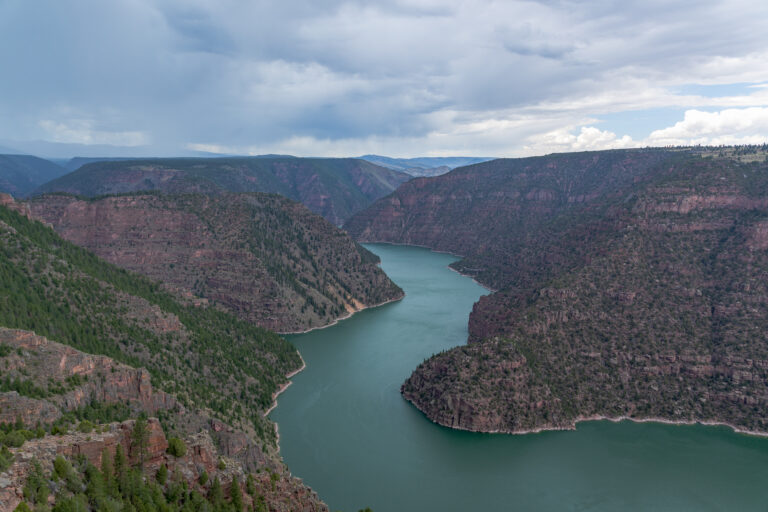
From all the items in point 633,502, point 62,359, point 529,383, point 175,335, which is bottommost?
point 633,502

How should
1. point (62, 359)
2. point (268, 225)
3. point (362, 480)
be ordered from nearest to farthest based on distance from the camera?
point (62, 359) → point (362, 480) → point (268, 225)

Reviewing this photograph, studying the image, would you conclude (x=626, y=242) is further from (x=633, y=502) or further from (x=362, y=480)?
(x=362, y=480)

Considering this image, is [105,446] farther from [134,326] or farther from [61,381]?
[134,326]

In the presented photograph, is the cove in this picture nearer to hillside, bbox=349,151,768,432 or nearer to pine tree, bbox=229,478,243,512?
hillside, bbox=349,151,768,432

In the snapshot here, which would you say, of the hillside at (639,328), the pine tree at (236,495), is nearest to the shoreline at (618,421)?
the hillside at (639,328)

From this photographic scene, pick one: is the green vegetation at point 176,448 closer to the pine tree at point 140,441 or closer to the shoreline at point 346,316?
the pine tree at point 140,441

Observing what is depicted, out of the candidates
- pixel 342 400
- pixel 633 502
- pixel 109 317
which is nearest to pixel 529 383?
pixel 633 502

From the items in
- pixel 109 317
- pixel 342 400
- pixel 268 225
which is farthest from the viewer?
pixel 268 225

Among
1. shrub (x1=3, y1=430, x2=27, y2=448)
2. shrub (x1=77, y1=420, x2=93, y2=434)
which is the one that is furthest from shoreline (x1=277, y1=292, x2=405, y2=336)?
shrub (x1=3, y1=430, x2=27, y2=448)
